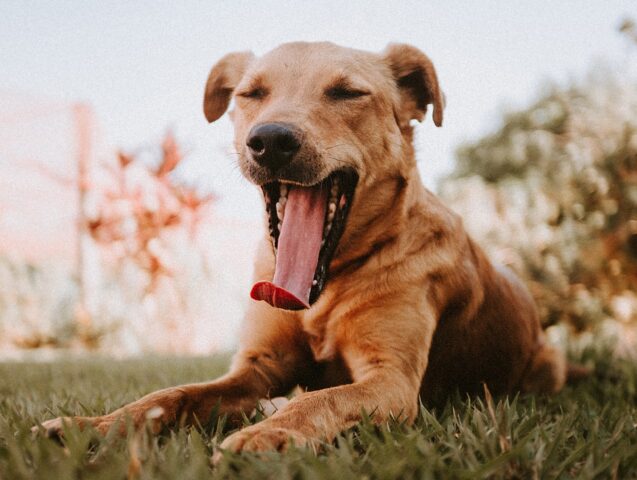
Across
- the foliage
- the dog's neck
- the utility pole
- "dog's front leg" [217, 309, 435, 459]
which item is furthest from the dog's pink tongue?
the utility pole

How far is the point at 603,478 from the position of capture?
4.45 ft

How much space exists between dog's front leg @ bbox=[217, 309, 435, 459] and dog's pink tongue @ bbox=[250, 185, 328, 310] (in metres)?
0.30

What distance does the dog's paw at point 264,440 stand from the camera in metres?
1.47

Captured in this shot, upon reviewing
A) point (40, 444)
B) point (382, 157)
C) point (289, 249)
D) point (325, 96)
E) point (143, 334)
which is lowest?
point (143, 334)

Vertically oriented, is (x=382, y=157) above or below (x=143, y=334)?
above

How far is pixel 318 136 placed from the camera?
2.45 meters

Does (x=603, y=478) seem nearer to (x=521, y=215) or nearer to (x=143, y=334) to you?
(x=521, y=215)

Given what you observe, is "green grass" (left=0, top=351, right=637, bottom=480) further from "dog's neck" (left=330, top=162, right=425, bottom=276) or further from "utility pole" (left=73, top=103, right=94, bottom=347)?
"utility pole" (left=73, top=103, right=94, bottom=347)

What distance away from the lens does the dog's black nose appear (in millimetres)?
2287

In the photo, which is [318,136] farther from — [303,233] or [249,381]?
[249,381]

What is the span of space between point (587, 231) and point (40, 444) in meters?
8.26

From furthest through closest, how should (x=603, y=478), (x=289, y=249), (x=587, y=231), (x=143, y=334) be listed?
(x=143, y=334), (x=587, y=231), (x=289, y=249), (x=603, y=478)

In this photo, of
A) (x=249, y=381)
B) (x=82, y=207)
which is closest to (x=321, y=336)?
(x=249, y=381)

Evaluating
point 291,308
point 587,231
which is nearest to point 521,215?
point 587,231
